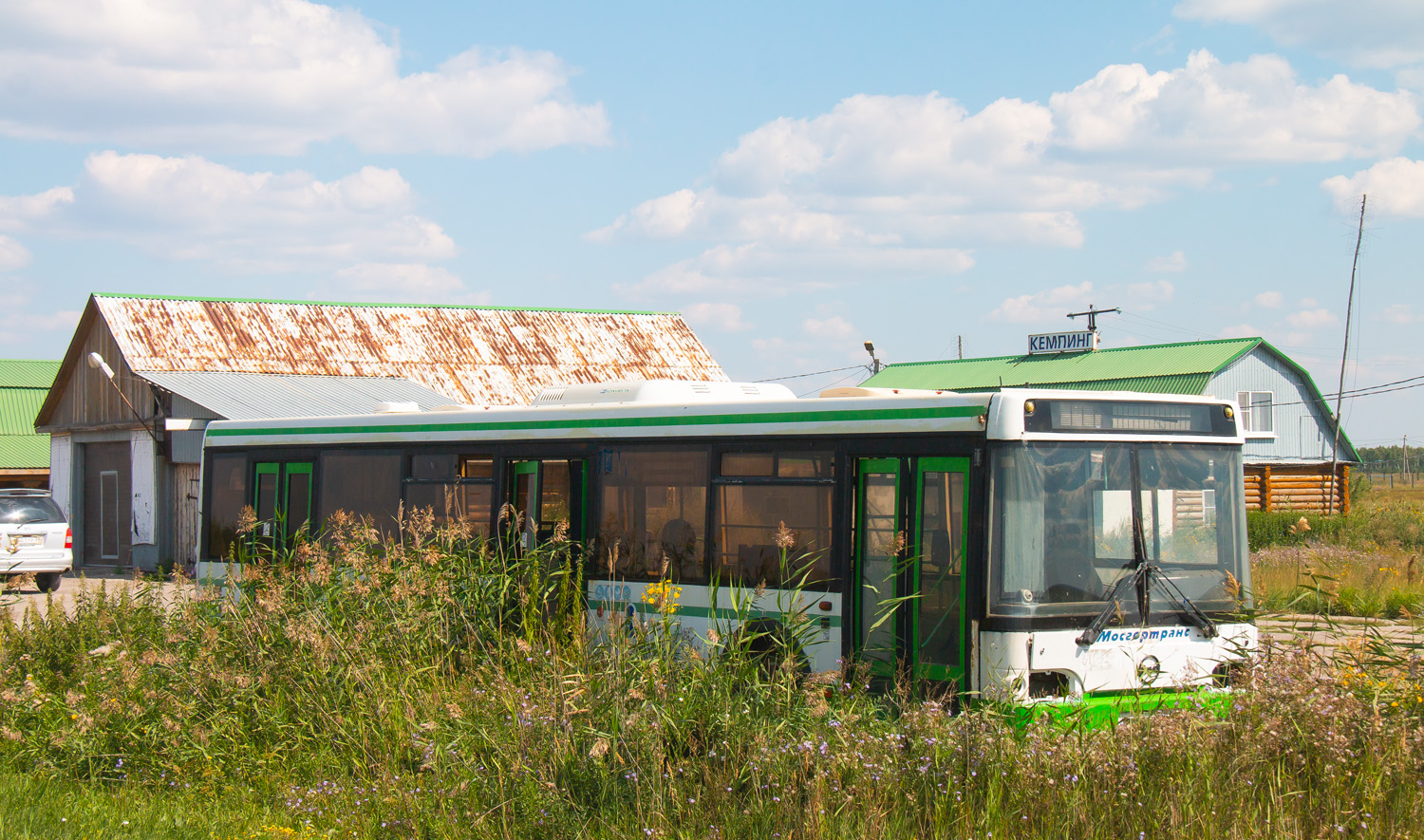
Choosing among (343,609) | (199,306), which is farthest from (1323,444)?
(343,609)

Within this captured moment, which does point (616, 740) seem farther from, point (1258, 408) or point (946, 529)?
point (1258, 408)

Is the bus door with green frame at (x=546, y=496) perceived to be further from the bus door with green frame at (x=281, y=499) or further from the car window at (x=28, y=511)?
the car window at (x=28, y=511)

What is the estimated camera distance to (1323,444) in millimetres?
43969

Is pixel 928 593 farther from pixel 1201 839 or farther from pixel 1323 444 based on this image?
pixel 1323 444

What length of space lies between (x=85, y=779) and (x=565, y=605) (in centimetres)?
316

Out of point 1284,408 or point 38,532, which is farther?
point 1284,408

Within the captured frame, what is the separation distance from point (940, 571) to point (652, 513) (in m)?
2.68

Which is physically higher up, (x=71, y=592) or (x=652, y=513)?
(x=652, y=513)

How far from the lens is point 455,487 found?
460 inches

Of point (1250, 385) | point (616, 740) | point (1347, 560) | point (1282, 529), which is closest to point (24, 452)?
point (1282, 529)

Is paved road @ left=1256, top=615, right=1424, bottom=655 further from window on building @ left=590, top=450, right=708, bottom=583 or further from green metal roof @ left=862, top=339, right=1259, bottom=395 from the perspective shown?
green metal roof @ left=862, top=339, right=1259, bottom=395

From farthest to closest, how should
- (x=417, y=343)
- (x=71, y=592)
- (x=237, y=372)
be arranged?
1. (x=417, y=343)
2. (x=237, y=372)
3. (x=71, y=592)

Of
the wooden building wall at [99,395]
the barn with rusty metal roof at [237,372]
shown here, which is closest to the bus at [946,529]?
the barn with rusty metal roof at [237,372]

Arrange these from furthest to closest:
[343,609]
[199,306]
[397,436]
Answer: [199,306] < [397,436] < [343,609]
